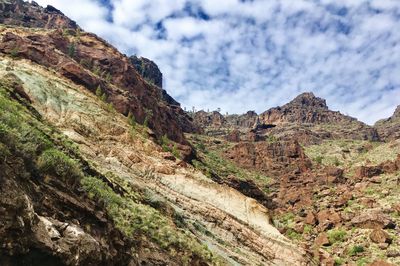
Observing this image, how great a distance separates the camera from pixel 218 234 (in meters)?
26.4

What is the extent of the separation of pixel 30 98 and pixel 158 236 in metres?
19.4

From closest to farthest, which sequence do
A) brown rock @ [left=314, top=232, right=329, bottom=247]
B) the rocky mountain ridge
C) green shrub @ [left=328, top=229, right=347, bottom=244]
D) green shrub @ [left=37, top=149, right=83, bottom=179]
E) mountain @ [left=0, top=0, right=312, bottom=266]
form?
mountain @ [left=0, top=0, right=312, bottom=266], the rocky mountain ridge, green shrub @ [left=37, top=149, right=83, bottom=179], green shrub @ [left=328, top=229, right=347, bottom=244], brown rock @ [left=314, top=232, right=329, bottom=247]

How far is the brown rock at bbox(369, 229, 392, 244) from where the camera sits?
5162 centimetres

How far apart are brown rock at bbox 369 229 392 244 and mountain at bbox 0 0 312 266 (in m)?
24.7

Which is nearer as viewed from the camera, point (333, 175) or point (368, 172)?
point (368, 172)

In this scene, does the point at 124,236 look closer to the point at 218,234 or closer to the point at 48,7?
the point at 218,234

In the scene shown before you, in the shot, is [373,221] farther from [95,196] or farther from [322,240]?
[95,196]

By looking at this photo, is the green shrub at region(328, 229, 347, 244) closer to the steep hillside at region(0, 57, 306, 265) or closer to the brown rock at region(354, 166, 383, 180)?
the steep hillside at region(0, 57, 306, 265)

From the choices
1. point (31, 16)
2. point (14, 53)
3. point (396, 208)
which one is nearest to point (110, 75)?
point (14, 53)

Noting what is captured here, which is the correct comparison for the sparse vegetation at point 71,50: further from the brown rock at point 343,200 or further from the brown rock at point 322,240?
the brown rock at point 322,240

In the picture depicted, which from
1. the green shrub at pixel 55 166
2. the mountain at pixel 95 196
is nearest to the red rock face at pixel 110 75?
the mountain at pixel 95 196

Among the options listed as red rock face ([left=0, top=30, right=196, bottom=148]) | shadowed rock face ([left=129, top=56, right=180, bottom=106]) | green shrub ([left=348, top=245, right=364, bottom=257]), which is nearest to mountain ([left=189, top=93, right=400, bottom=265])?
green shrub ([left=348, top=245, right=364, bottom=257])

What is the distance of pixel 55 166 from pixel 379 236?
4907 centimetres

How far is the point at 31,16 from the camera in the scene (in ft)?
515
